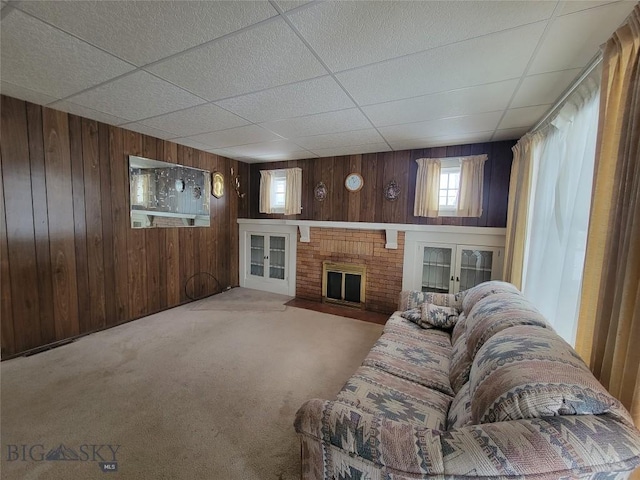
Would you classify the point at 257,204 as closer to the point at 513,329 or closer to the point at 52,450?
the point at 52,450

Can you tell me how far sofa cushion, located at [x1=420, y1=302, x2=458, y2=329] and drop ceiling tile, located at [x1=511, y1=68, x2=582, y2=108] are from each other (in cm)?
180

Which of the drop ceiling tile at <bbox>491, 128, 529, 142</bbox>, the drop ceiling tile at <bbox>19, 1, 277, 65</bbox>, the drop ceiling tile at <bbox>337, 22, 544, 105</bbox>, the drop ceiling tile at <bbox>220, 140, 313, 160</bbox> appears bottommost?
the drop ceiling tile at <bbox>19, 1, 277, 65</bbox>

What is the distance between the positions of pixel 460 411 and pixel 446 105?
2.17 metres

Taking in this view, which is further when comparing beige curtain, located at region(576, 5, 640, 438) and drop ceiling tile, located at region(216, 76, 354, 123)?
drop ceiling tile, located at region(216, 76, 354, 123)

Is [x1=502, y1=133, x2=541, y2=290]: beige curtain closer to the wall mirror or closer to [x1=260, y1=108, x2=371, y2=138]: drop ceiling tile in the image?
[x1=260, y1=108, x2=371, y2=138]: drop ceiling tile

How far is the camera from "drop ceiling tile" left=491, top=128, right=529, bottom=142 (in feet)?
9.20

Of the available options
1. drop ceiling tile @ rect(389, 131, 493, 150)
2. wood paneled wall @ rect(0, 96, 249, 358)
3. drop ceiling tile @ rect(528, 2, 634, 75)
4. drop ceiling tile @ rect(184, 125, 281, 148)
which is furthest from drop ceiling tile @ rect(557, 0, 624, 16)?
wood paneled wall @ rect(0, 96, 249, 358)

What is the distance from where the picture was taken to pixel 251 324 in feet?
10.8

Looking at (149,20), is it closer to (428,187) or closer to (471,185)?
(428,187)

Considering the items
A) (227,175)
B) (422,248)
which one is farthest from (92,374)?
(422,248)

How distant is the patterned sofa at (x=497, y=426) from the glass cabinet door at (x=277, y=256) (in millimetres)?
3366

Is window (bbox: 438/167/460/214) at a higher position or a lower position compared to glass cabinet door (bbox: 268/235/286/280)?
higher

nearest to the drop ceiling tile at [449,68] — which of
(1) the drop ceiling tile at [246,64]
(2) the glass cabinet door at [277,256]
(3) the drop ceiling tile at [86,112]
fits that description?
(1) the drop ceiling tile at [246,64]

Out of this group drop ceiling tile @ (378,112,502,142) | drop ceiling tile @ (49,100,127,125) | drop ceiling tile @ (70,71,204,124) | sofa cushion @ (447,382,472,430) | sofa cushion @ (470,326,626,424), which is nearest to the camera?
sofa cushion @ (470,326,626,424)
